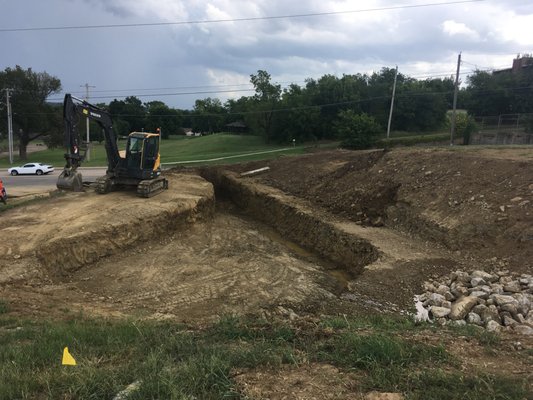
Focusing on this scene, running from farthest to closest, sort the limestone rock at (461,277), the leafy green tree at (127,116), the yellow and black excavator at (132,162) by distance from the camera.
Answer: the leafy green tree at (127,116), the yellow and black excavator at (132,162), the limestone rock at (461,277)

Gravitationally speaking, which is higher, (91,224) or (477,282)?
(91,224)

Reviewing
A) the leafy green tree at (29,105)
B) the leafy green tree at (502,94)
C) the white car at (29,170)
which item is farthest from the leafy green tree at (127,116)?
the leafy green tree at (502,94)

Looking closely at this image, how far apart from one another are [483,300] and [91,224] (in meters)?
11.3

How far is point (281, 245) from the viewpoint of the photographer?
52.8ft

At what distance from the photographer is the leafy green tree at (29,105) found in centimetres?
5547

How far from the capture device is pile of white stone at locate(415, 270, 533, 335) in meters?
8.02

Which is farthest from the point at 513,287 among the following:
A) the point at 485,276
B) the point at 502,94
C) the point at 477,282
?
the point at 502,94

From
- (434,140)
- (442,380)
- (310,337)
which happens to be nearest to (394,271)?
(310,337)

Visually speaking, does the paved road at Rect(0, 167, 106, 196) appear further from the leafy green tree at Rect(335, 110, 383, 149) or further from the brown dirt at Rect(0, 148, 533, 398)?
the leafy green tree at Rect(335, 110, 383, 149)

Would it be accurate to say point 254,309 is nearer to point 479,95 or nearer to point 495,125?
point 495,125

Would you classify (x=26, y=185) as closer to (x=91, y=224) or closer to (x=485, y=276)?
(x=91, y=224)

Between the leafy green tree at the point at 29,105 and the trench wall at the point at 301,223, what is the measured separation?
1659 inches

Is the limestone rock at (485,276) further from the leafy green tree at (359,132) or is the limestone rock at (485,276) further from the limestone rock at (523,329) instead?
the leafy green tree at (359,132)

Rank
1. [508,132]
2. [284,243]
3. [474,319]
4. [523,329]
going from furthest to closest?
[508,132] < [284,243] < [474,319] < [523,329]
